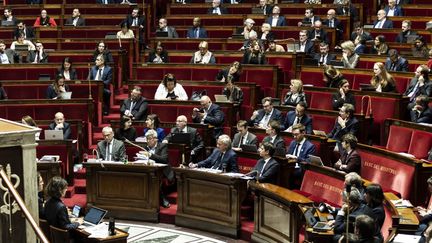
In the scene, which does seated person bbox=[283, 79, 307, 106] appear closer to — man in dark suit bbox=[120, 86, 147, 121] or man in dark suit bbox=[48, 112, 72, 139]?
man in dark suit bbox=[120, 86, 147, 121]

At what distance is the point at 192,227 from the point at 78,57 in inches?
171

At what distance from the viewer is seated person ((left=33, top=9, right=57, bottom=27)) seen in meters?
12.9

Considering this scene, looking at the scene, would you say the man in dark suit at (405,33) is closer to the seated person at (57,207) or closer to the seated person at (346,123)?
the seated person at (346,123)

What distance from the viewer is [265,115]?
9102 millimetres

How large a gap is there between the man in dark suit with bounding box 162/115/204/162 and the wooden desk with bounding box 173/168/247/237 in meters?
0.62

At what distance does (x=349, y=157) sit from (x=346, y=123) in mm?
957

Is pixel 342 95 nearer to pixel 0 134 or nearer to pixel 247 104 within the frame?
pixel 247 104

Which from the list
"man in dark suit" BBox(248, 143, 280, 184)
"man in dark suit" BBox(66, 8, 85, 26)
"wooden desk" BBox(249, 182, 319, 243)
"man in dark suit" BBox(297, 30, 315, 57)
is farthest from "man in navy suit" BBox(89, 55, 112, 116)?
"wooden desk" BBox(249, 182, 319, 243)

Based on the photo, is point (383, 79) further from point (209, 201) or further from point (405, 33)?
point (209, 201)

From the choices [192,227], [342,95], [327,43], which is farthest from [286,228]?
[327,43]

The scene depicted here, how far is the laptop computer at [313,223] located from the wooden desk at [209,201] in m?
1.40

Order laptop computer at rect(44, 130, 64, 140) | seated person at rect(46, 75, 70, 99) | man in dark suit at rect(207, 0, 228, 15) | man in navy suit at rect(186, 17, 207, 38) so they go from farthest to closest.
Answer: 1. man in dark suit at rect(207, 0, 228, 15)
2. man in navy suit at rect(186, 17, 207, 38)
3. seated person at rect(46, 75, 70, 99)
4. laptop computer at rect(44, 130, 64, 140)

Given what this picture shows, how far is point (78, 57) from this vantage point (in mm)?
11633

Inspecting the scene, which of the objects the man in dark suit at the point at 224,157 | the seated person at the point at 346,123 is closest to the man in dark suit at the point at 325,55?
the seated person at the point at 346,123
